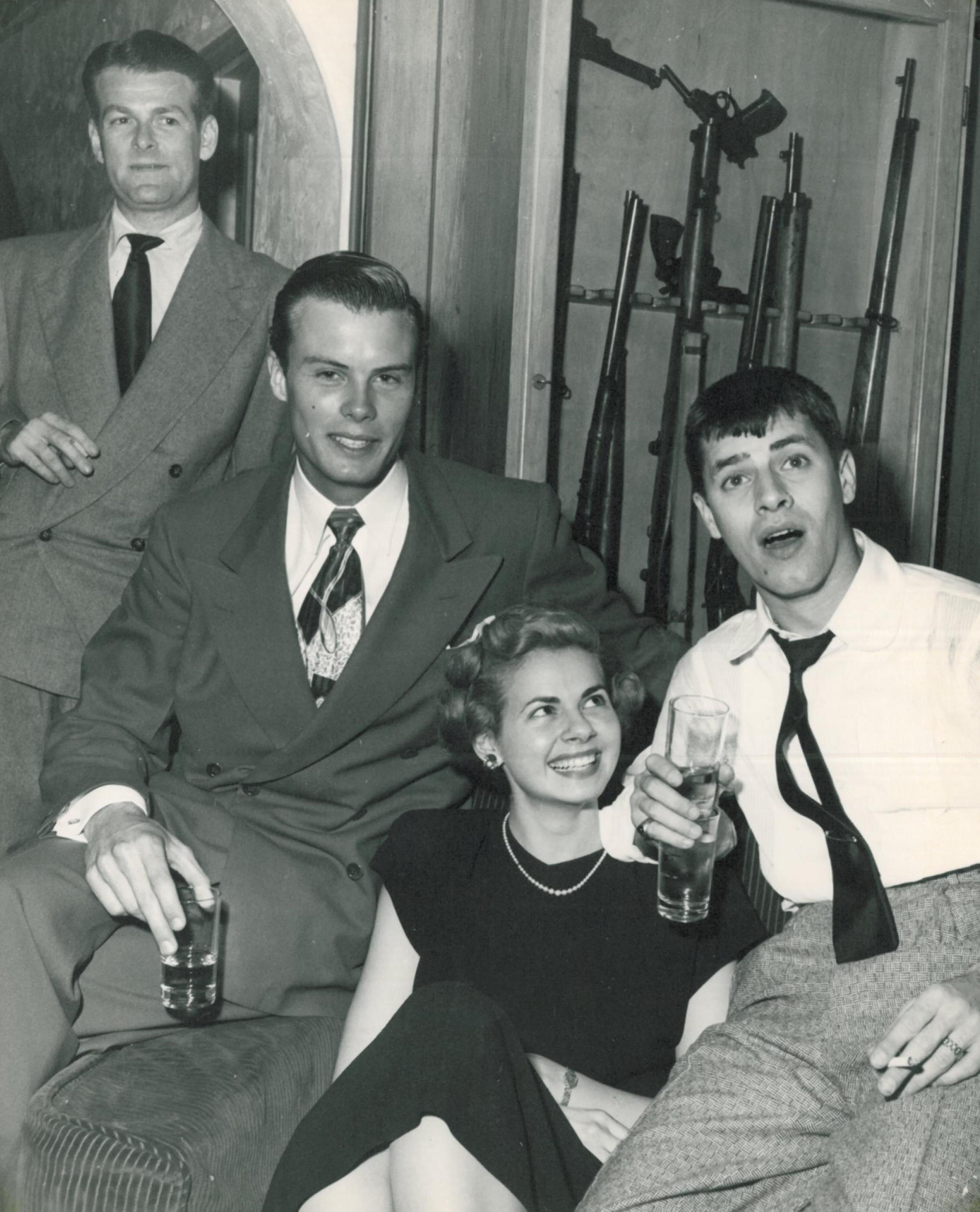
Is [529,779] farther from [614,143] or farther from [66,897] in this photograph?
[614,143]

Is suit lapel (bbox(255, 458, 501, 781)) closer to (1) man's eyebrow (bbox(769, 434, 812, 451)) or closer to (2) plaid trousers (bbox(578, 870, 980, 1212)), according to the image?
(1) man's eyebrow (bbox(769, 434, 812, 451))

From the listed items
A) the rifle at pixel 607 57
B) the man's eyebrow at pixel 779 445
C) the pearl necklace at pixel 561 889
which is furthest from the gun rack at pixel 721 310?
the pearl necklace at pixel 561 889

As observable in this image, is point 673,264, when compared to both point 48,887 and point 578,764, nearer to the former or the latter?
point 578,764

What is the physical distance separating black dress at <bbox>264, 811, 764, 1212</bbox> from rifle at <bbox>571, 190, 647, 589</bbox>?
1.43 meters

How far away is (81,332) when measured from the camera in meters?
2.27

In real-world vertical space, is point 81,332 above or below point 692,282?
below

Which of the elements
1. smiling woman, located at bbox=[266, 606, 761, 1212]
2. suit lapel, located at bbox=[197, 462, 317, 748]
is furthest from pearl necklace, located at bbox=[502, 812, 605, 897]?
suit lapel, located at bbox=[197, 462, 317, 748]

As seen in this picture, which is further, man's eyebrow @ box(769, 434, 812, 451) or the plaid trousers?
man's eyebrow @ box(769, 434, 812, 451)

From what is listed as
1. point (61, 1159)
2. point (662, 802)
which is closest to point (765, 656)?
point (662, 802)

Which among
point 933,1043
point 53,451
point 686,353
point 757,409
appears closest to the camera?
point 933,1043

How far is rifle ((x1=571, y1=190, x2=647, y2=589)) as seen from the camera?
305cm

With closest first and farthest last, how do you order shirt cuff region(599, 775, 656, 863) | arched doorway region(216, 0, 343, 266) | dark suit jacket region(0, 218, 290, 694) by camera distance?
shirt cuff region(599, 775, 656, 863) → dark suit jacket region(0, 218, 290, 694) → arched doorway region(216, 0, 343, 266)

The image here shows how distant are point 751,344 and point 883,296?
1.05ft

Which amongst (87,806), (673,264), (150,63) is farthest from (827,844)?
(673,264)
